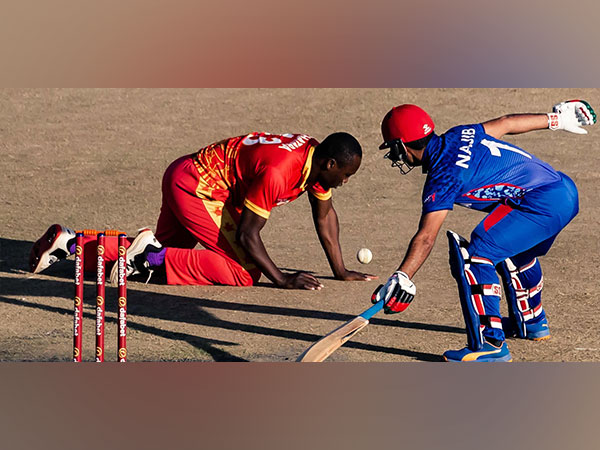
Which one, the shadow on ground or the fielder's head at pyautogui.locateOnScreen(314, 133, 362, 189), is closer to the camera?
the shadow on ground

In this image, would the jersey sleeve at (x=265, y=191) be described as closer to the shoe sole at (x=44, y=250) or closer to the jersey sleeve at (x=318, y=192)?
the jersey sleeve at (x=318, y=192)

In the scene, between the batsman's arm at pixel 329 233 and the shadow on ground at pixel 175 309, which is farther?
the batsman's arm at pixel 329 233

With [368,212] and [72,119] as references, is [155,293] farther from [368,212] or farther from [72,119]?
[72,119]

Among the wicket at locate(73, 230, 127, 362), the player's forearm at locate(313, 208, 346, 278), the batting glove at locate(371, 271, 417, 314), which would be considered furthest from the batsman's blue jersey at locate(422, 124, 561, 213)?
the wicket at locate(73, 230, 127, 362)

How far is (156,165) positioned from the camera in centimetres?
1486

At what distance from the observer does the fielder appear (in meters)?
9.72

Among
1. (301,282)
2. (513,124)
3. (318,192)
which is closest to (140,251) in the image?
(301,282)

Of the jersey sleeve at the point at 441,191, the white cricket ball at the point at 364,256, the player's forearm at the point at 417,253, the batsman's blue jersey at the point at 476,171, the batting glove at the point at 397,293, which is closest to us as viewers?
the batting glove at the point at 397,293

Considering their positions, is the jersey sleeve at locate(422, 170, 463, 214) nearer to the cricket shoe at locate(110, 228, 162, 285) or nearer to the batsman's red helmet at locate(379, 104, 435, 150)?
the batsman's red helmet at locate(379, 104, 435, 150)

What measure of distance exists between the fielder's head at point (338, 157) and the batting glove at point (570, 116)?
5.55 feet

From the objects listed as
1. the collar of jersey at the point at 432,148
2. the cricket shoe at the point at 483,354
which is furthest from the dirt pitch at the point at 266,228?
the collar of jersey at the point at 432,148

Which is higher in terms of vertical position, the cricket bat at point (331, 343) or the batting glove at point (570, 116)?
the batting glove at point (570, 116)

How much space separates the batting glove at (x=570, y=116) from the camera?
9.09m

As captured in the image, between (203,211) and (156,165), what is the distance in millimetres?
4853
